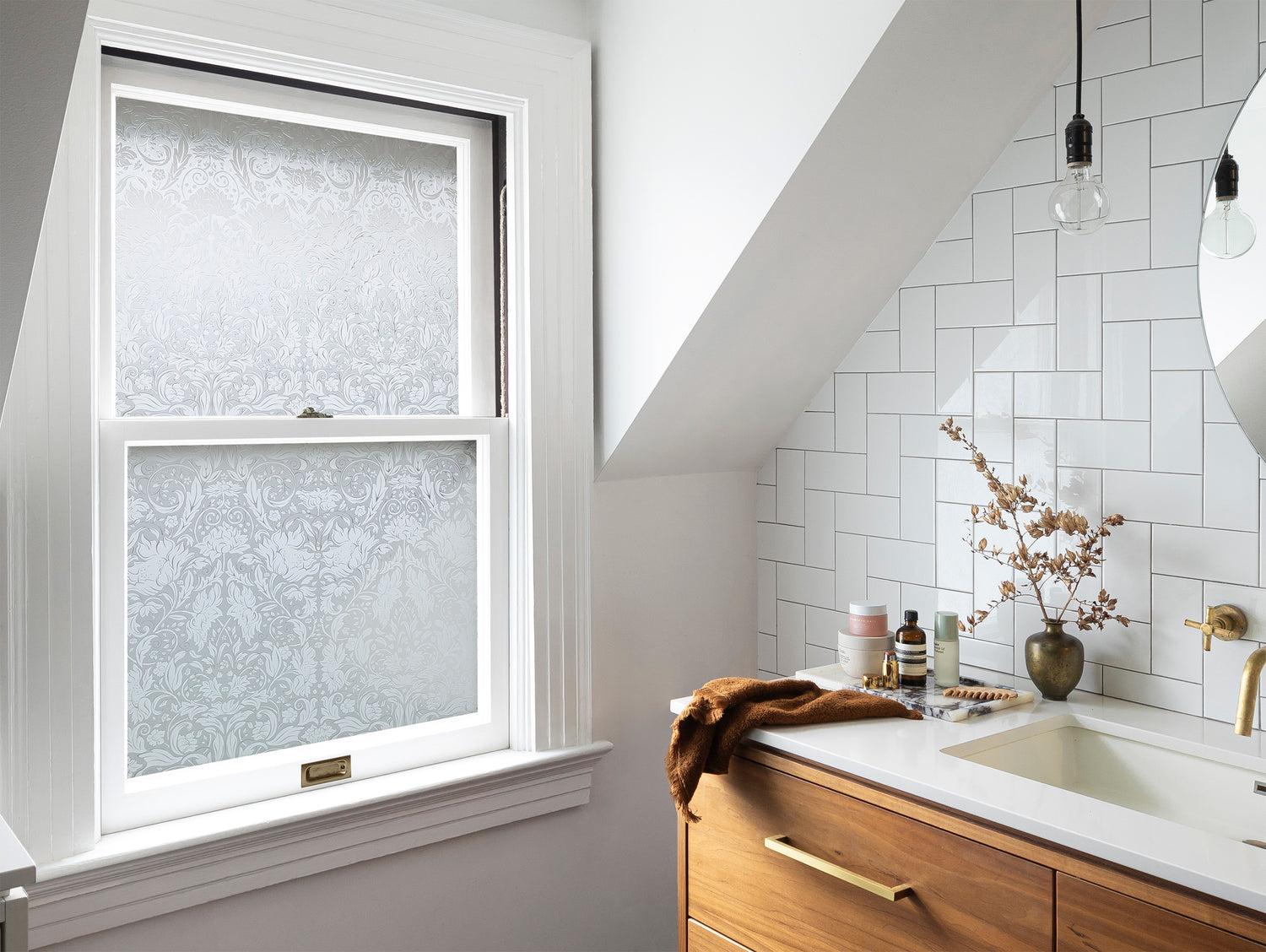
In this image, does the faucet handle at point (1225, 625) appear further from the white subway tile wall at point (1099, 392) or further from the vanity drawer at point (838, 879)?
the vanity drawer at point (838, 879)

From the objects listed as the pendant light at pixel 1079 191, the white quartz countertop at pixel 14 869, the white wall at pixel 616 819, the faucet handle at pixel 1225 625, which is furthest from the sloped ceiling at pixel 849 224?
the white quartz countertop at pixel 14 869

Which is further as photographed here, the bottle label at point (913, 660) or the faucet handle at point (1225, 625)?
the bottle label at point (913, 660)

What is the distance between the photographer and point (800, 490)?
2344 mm

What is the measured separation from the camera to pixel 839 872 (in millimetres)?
1448

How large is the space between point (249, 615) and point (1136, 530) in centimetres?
161

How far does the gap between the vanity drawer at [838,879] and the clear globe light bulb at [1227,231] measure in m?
1.00

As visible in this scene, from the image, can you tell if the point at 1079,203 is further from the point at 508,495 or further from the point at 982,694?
the point at 508,495

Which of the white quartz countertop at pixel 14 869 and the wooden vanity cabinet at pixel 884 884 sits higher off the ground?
the white quartz countertop at pixel 14 869

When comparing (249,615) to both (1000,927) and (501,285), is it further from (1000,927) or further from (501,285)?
(1000,927)

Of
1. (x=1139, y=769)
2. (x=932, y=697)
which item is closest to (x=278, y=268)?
(x=932, y=697)

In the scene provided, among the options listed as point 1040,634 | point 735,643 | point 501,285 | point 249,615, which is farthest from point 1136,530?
point 249,615

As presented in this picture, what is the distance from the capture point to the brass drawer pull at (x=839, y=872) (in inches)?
54.3

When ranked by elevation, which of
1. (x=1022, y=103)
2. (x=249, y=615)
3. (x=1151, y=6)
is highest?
(x=1151, y=6)

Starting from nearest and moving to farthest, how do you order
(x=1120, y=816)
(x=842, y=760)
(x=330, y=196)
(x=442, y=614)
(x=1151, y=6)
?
(x=1120, y=816) → (x=842, y=760) → (x=1151, y=6) → (x=330, y=196) → (x=442, y=614)
